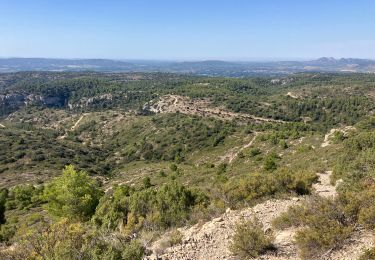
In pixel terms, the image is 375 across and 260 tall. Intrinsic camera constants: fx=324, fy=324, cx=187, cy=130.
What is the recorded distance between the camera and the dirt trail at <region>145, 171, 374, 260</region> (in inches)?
384

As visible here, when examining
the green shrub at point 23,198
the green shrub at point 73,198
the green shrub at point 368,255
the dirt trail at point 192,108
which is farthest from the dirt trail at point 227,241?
the dirt trail at point 192,108

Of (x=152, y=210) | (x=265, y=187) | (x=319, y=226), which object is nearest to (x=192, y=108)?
(x=265, y=187)

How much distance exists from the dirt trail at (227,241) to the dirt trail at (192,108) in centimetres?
8780

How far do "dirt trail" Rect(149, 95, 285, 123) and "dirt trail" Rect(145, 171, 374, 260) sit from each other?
87795 millimetres

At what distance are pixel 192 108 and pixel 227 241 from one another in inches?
4173

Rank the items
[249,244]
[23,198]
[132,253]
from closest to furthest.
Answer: [132,253]
[249,244]
[23,198]

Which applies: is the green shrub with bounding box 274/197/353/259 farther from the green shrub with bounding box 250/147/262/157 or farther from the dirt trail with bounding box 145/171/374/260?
the green shrub with bounding box 250/147/262/157

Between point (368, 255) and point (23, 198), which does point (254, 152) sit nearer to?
point (23, 198)

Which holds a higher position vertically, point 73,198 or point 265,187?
point 265,187

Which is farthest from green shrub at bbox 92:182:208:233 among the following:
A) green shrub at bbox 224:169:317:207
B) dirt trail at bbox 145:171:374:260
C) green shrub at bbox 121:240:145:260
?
green shrub at bbox 121:240:145:260

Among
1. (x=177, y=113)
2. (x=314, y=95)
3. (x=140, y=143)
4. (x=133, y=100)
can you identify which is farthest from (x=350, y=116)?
(x=133, y=100)

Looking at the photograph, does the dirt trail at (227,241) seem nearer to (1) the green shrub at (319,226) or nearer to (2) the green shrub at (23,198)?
(1) the green shrub at (319,226)

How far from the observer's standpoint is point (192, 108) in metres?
117

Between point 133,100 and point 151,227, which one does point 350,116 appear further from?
point 151,227
